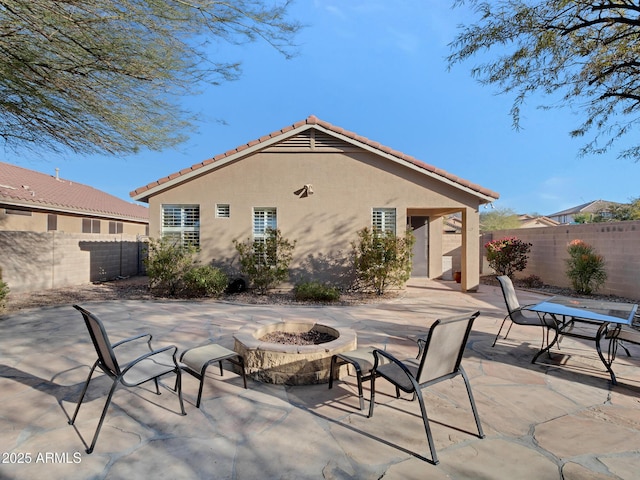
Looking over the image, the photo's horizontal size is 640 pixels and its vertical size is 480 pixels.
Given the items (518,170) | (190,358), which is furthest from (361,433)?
(518,170)

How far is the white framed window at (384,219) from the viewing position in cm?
1132

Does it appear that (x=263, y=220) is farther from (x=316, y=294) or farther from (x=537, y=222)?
(x=537, y=222)

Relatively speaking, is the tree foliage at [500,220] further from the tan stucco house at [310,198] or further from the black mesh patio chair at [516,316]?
the black mesh patio chair at [516,316]

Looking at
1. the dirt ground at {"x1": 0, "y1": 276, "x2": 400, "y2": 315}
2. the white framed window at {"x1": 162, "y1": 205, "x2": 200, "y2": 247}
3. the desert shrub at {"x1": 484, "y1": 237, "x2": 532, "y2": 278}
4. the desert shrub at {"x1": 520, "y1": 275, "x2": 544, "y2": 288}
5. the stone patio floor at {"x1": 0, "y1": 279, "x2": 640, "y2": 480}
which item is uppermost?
the white framed window at {"x1": 162, "y1": 205, "x2": 200, "y2": 247}

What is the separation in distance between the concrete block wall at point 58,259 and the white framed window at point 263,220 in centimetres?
745

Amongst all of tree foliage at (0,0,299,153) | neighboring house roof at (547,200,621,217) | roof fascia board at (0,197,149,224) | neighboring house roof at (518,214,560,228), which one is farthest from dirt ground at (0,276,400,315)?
neighboring house roof at (547,200,621,217)

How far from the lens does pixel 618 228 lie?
33.1ft

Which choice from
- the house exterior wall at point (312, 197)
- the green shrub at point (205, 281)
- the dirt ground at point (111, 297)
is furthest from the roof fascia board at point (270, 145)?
the dirt ground at point (111, 297)

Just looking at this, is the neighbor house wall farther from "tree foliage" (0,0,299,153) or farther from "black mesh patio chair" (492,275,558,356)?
"tree foliage" (0,0,299,153)

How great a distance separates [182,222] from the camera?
11.3m

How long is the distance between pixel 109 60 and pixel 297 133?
21.8ft

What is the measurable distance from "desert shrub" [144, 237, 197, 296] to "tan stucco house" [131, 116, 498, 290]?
459mm

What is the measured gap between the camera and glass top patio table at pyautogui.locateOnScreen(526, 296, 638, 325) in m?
4.37

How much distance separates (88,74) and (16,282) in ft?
29.5
